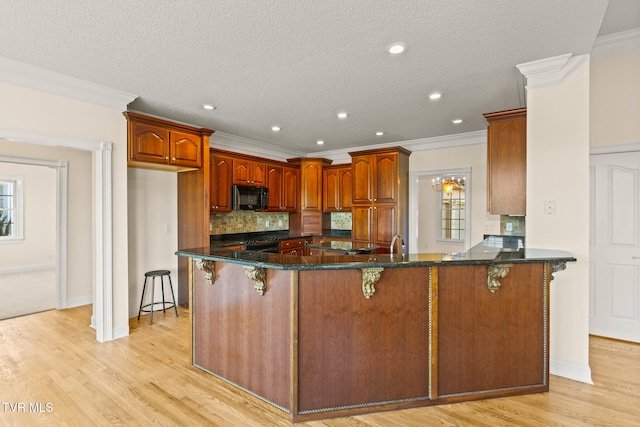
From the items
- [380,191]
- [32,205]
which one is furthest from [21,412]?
[32,205]

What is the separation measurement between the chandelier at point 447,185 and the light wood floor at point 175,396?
3860 mm

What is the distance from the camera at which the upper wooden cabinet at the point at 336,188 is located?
6.13 m

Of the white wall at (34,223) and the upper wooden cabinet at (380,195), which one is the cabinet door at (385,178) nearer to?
the upper wooden cabinet at (380,195)

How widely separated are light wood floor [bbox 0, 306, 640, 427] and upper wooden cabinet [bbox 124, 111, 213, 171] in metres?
2.08

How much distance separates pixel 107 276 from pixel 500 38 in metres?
4.23

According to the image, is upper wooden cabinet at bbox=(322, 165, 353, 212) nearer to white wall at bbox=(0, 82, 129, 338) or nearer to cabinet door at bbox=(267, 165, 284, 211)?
cabinet door at bbox=(267, 165, 284, 211)

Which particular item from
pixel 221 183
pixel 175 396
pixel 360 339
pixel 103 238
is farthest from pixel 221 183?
pixel 360 339

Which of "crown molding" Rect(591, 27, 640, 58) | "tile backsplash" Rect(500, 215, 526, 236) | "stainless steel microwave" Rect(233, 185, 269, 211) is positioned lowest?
"tile backsplash" Rect(500, 215, 526, 236)

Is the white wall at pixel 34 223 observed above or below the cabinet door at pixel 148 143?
below

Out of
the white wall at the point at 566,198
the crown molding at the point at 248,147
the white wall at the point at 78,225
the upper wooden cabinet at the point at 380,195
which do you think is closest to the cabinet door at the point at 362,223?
the upper wooden cabinet at the point at 380,195

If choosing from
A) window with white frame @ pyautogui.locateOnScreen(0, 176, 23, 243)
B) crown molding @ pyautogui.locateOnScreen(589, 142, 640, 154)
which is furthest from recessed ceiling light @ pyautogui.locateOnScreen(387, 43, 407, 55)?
window with white frame @ pyautogui.locateOnScreen(0, 176, 23, 243)

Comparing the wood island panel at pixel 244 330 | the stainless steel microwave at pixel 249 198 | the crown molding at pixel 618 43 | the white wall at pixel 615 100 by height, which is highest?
the crown molding at pixel 618 43

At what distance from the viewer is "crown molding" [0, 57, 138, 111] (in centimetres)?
273

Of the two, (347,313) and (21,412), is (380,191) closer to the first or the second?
(347,313)
